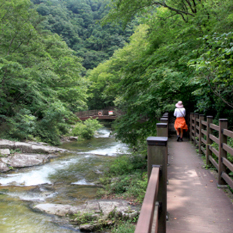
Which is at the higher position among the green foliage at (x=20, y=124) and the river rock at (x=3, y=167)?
the green foliage at (x=20, y=124)

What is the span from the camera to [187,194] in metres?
4.05

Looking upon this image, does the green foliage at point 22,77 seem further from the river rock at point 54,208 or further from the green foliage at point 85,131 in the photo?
the river rock at point 54,208

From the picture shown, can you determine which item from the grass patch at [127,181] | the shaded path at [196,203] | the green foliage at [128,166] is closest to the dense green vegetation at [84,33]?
the green foliage at [128,166]

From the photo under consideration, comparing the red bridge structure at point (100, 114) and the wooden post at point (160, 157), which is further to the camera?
the red bridge structure at point (100, 114)

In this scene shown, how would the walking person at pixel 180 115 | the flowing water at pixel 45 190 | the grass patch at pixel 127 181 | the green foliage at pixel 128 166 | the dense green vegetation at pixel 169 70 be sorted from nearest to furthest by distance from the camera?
the flowing water at pixel 45 190 < the dense green vegetation at pixel 169 70 < the grass patch at pixel 127 181 < the walking person at pixel 180 115 < the green foliage at pixel 128 166

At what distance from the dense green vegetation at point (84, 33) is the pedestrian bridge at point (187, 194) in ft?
191

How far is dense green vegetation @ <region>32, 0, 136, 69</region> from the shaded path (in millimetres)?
57909

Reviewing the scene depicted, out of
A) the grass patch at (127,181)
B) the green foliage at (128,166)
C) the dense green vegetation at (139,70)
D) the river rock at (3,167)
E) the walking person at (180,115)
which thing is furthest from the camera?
the river rock at (3,167)

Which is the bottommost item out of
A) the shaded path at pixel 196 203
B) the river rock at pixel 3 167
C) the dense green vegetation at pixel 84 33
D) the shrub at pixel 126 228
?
the river rock at pixel 3 167

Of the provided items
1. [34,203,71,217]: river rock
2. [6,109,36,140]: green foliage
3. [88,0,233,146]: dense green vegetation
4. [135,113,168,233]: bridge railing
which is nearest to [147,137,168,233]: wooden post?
[135,113,168,233]: bridge railing

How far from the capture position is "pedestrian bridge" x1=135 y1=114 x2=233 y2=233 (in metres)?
1.91

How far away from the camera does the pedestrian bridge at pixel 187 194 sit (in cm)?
191

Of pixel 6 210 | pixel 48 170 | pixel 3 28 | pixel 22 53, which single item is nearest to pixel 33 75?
pixel 22 53

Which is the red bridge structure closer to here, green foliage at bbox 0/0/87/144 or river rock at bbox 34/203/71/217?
green foliage at bbox 0/0/87/144
